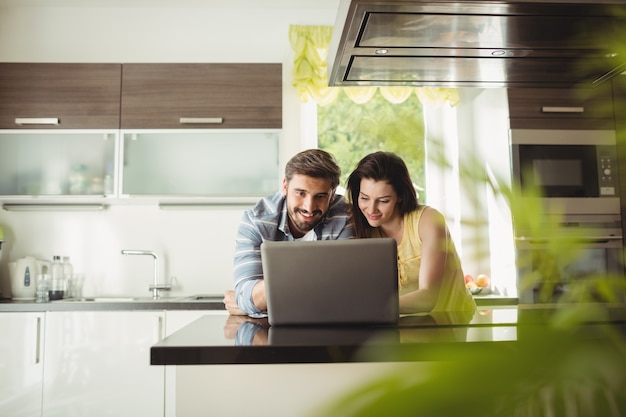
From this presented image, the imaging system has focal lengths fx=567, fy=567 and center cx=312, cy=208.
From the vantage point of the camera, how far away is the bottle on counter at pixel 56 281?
3383mm

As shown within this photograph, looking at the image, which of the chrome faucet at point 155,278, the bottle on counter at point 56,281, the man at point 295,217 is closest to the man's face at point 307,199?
the man at point 295,217

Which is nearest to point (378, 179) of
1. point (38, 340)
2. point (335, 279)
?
point (335, 279)

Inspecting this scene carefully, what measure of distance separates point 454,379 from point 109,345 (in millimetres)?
3145

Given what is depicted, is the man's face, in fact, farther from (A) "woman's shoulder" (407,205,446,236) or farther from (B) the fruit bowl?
(B) the fruit bowl

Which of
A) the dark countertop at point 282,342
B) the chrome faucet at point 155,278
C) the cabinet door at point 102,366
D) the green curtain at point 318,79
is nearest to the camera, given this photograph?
the dark countertop at point 282,342

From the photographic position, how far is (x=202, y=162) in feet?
11.5

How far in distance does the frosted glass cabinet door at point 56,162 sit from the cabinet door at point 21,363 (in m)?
0.81

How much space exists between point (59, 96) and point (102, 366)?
1648 mm

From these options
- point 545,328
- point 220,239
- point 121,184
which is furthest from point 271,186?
point 545,328

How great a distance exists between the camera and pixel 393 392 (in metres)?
0.17

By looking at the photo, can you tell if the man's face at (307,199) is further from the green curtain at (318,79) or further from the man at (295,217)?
the green curtain at (318,79)

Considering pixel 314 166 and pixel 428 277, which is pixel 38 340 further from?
pixel 428 277

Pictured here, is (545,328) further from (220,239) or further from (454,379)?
(220,239)

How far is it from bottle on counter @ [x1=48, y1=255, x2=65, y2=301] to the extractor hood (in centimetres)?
222
